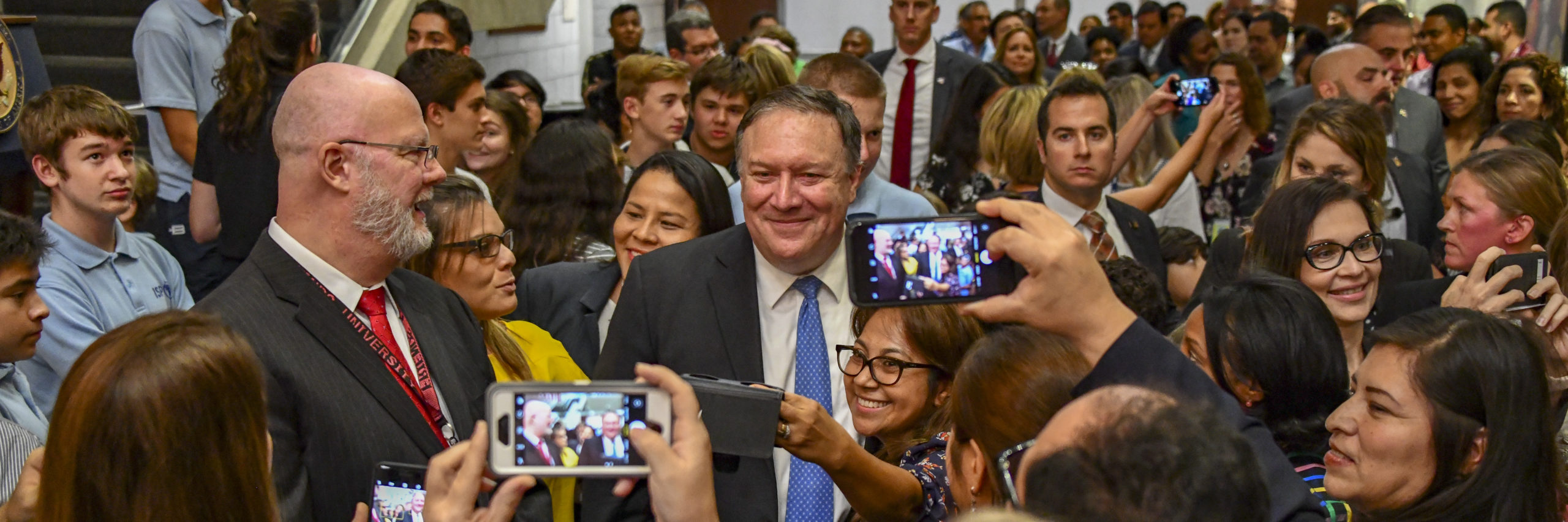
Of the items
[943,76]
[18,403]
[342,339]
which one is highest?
[943,76]

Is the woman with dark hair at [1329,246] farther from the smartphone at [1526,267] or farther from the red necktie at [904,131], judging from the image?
the red necktie at [904,131]

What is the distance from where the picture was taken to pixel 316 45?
4.71 metres

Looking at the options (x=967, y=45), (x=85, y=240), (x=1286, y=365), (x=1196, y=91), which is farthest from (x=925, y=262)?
(x=967, y=45)

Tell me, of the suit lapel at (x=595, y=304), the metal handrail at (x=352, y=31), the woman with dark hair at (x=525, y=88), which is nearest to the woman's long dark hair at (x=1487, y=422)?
the suit lapel at (x=595, y=304)

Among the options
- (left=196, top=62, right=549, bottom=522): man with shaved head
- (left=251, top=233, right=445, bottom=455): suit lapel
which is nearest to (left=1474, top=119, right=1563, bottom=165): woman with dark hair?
(left=196, top=62, right=549, bottom=522): man with shaved head

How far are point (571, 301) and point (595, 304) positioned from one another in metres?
0.14

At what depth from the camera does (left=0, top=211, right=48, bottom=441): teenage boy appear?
2912 millimetres

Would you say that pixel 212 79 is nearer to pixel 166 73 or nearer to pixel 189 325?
pixel 166 73

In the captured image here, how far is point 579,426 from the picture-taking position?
180 cm

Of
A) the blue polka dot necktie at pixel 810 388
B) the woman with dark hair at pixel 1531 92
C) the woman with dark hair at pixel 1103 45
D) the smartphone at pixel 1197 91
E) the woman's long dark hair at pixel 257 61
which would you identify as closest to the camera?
the blue polka dot necktie at pixel 810 388

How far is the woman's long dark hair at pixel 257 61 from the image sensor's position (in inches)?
172

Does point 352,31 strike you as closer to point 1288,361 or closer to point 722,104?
point 722,104

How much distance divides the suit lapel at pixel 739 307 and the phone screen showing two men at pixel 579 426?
A: 89 cm

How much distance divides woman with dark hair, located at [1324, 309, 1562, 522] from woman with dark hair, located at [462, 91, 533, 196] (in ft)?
10.9
